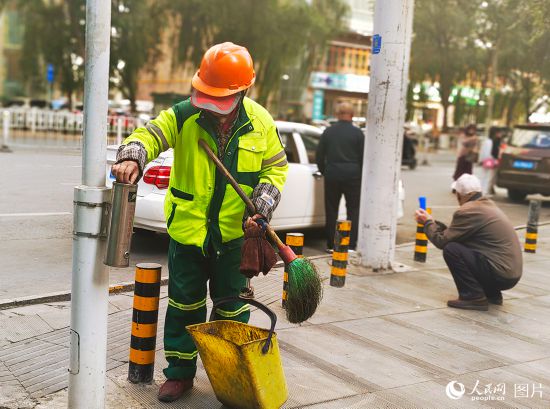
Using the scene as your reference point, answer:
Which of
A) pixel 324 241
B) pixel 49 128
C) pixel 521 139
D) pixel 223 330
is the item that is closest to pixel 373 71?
pixel 324 241

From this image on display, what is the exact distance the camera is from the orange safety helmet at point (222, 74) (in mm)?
3836

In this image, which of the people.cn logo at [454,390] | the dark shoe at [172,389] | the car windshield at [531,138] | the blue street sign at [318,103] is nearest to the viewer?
the dark shoe at [172,389]

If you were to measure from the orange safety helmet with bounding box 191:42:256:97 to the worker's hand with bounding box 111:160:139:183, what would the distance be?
0.60 meters

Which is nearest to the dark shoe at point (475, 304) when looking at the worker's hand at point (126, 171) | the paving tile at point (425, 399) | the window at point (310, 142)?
the paving tile at point (425, 399)

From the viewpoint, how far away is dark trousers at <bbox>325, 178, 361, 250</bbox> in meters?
8.94

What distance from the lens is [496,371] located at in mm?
4988

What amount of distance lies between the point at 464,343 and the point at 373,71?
10.9 ft

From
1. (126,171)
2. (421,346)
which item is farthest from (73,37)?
(126,171)

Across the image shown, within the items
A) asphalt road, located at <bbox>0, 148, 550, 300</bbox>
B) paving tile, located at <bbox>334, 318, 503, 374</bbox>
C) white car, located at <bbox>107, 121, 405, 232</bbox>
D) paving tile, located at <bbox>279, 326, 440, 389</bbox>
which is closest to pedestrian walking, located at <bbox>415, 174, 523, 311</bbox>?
paving tile, located at <bbox>334, 318, 503, 374</bbox>

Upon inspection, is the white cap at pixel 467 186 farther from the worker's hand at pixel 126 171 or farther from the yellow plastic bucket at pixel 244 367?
the worker's hand at pixel 126 171

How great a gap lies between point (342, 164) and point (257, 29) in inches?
1019

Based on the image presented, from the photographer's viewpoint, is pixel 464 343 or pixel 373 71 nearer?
pixel 464 343

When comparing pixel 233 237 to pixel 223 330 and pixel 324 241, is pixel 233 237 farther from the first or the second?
pixel 324 241

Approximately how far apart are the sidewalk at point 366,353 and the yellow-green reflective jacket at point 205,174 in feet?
3.27
